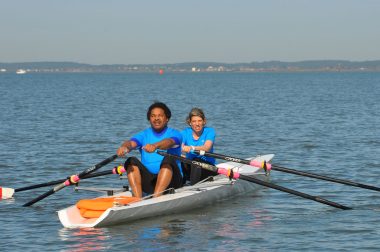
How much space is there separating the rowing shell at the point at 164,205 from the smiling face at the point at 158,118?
1.26 metres

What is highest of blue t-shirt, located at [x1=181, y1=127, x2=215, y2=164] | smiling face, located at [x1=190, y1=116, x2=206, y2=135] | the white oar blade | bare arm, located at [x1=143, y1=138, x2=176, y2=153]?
smiling face, located at [x1=190, y1=116, x2=206, y2=135]

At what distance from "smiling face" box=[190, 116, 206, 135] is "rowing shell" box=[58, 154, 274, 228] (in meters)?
1.06

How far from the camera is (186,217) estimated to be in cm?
1498

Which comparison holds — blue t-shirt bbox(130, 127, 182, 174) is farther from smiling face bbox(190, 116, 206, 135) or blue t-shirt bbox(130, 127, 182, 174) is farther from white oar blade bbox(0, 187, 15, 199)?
white oar blade bbox(0, 187, 15, 199)

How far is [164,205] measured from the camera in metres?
14.4

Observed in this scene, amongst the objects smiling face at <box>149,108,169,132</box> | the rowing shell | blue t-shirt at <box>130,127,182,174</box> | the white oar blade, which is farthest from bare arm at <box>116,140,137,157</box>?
the white oar blade

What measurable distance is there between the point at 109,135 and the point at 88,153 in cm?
725

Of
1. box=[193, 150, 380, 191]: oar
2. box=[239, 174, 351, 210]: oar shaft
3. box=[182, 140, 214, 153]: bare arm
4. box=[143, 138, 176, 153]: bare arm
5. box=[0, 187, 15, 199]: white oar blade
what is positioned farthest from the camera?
box=[0, 187, 15, 199]: white oar blade

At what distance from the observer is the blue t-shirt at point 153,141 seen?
14.3 m

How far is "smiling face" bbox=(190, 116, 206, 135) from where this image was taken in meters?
16.2

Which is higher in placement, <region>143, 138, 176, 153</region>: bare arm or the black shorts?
<region>143, 138, 176, 153</region>: bare arm

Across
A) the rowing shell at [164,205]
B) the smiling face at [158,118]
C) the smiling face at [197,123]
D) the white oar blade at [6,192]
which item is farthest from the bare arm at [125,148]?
the white oar blade at [6,192]

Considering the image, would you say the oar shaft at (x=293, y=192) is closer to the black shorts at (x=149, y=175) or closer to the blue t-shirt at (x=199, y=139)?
the black shorts at (x=149, y=175)

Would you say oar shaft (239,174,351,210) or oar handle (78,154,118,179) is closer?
oar handle (78,154,118,179)
